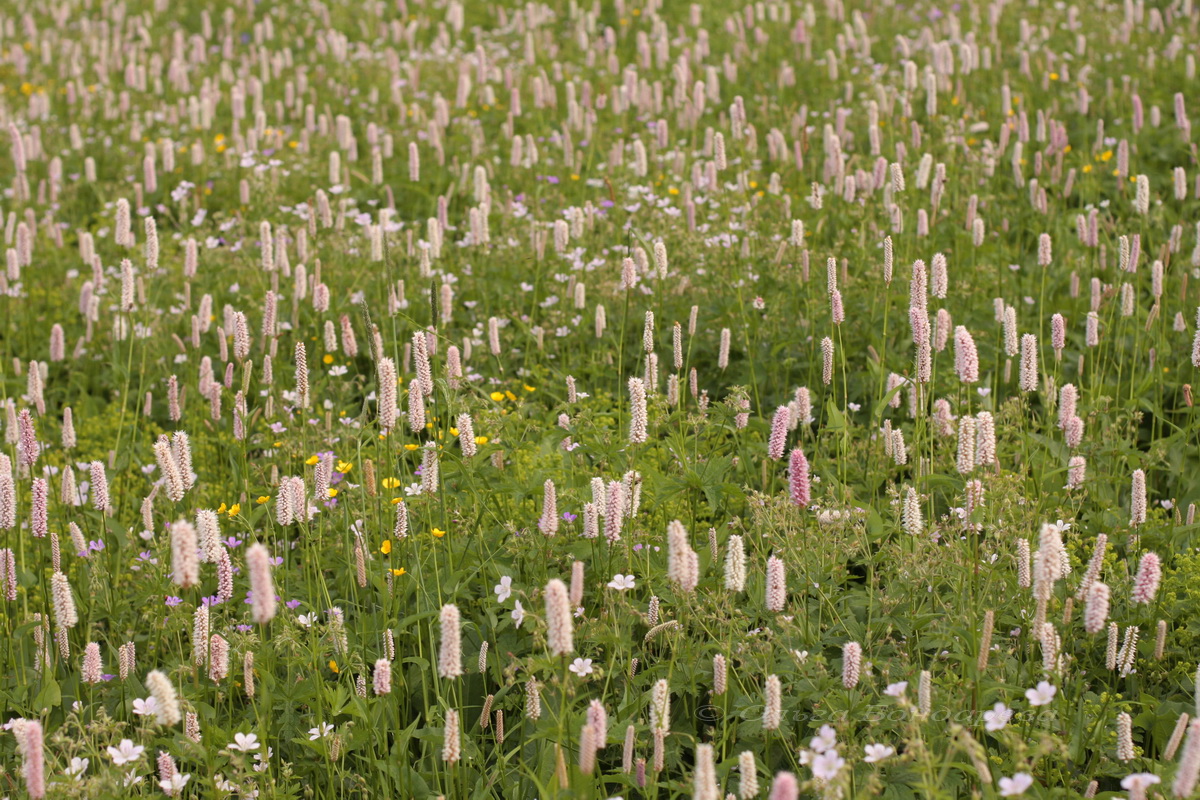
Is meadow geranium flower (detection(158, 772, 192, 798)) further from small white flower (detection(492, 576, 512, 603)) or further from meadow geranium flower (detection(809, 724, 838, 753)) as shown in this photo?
meadow geranium flower (detection(809, 724, 838, 753))

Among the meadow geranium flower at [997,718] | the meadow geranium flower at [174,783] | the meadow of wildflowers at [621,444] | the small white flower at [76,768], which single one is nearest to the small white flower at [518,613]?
the meadow of wildflowers at [621,444]

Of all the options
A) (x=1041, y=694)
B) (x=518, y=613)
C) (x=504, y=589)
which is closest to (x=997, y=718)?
(x=1041, y=694)

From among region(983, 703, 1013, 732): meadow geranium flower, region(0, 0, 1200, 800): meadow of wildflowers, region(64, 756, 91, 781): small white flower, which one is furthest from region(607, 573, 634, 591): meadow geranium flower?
region(64, 756, 91, 781): small white flower

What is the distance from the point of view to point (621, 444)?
12.3 feet

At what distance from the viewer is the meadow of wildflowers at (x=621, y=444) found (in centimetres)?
297

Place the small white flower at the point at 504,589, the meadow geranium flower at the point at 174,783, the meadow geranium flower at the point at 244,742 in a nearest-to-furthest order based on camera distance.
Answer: the meadow geranium flower at the point at 174,783
the meadow geranium flower at the point at 244,742
the small white flower at the point at 504,589

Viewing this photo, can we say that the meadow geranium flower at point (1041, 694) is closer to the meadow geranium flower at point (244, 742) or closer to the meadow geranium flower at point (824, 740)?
the meadow geranium flower at point (824, 740)

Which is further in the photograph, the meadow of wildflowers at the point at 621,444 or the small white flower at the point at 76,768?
the meadow of wildflowers at the point at 621,444

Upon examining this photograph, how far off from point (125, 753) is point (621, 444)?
66.0 inches

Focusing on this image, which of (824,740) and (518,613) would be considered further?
(518,613)

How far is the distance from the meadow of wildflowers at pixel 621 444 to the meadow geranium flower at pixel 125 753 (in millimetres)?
16

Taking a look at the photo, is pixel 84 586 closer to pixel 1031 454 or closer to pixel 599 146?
pixel 1031 454

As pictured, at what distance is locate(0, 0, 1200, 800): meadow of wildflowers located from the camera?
2.97m

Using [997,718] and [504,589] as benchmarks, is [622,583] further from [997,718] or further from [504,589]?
[997,718]
